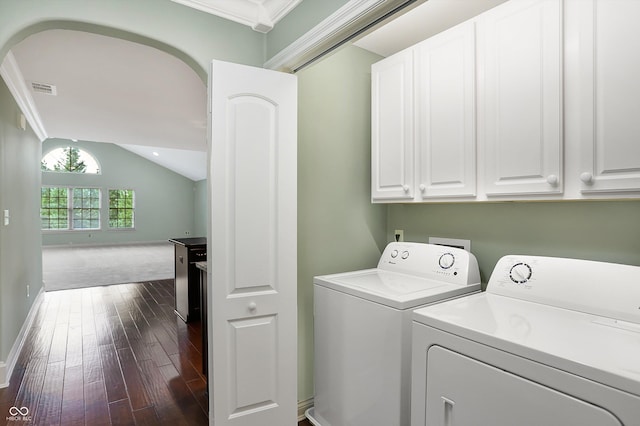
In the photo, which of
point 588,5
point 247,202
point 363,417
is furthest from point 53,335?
point 588,5

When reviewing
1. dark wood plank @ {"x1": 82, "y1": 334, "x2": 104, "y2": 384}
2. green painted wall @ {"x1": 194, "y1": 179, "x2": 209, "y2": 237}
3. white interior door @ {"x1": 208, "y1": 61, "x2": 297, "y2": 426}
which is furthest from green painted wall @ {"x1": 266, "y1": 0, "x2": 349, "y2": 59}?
green painted wall @ {"x1": 194, "y1": 179, "x2": 209, "y2": 237}

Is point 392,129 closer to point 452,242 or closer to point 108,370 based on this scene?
point 452,242

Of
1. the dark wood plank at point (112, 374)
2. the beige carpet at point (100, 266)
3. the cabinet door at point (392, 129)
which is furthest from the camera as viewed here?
the beige carpet at point (100, 266)

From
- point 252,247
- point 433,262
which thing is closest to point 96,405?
point 252,247

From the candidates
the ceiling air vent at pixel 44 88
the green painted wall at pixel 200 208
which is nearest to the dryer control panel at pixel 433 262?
the ceiling air vent at pixel 44 88

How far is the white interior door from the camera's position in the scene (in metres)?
1.70

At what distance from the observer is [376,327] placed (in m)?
1.65

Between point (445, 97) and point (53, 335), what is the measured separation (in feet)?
13.7

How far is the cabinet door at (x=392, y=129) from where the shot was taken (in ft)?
6.71

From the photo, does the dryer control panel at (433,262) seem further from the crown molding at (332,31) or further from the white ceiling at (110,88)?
the white ceiling at (110,88)

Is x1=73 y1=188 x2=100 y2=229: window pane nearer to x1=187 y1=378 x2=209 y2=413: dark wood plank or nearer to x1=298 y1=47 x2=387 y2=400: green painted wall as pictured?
x1=187 y1=378 x2=209 y2=413: dark wood plank

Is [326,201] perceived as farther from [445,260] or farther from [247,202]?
[445,260]

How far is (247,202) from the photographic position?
1.77m

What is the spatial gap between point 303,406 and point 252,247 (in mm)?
1115
